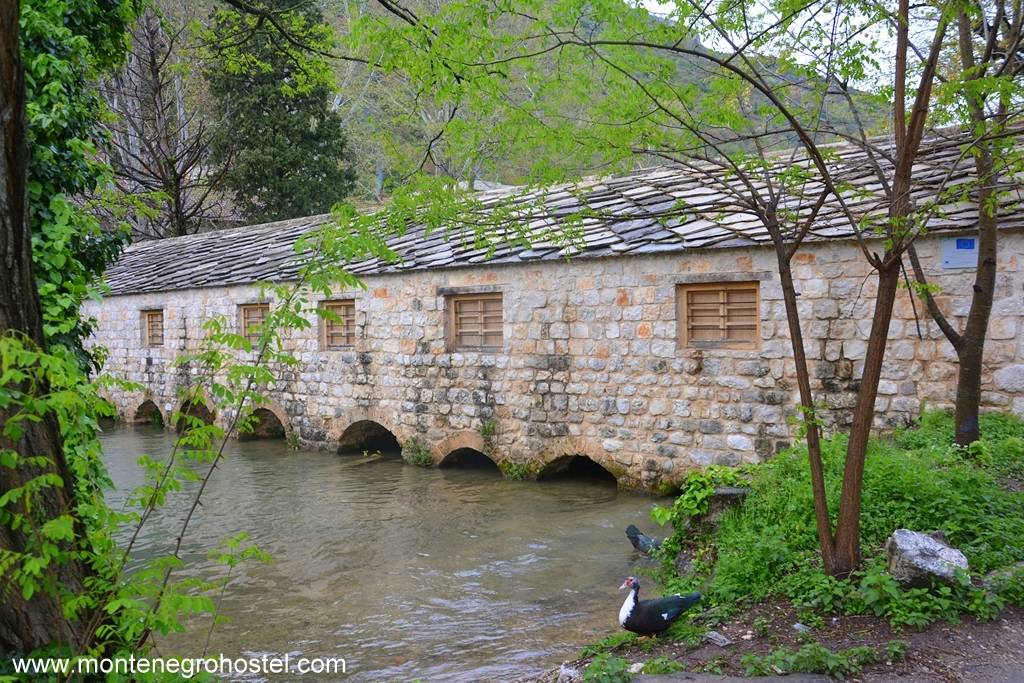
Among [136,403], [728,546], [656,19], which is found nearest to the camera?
[656,19]

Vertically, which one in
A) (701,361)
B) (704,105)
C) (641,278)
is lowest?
(701,361)

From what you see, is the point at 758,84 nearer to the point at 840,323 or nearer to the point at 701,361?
the point at 840,323

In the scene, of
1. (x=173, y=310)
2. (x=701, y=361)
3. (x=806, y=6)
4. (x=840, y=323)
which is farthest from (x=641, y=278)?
(x=173, y=310)

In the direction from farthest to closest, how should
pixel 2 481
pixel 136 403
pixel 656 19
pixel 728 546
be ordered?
1. pixel 136 403
2. pixel 728 546
3. pixel 656 19
4. pixel 2 481

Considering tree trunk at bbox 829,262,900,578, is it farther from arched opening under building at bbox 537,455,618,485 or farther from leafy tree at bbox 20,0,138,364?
arched opening under building at bbox 537,455,618,485

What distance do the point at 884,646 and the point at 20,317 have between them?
13.1 feet

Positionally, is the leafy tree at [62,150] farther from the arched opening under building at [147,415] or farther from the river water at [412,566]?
the arched opening under building at [147,415]

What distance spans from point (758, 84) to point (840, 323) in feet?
12.9

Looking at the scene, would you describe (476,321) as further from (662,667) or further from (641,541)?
(662,667)

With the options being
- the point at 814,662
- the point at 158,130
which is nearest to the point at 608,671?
the point at 814,662

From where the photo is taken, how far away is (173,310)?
621 inches

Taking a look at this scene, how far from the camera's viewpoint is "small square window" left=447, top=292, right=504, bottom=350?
1065cm

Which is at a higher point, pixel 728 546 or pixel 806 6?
pixel 806 6

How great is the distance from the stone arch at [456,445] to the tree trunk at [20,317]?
7.49 metres
